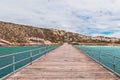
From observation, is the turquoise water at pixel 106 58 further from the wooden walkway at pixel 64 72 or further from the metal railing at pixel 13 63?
the metal railing at pixel 13 63

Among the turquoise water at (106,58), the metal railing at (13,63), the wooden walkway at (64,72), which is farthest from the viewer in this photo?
the turquoise water at (106,58)

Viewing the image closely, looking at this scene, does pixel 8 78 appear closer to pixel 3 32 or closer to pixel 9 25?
pixel 3 32

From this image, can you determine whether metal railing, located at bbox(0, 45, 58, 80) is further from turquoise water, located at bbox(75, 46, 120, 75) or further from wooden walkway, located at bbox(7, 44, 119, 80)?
turquoise water, located at bbox(75, 46, 120, 75)

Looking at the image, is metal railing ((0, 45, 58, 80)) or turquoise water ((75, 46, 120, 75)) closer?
metal railing ((0, 45, 58, 80))

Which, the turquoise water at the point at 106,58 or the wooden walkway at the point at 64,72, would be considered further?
the turquoise water at the point at 106,58

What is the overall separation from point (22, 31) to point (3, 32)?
74.8ft

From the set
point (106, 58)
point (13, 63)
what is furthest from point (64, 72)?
point (106, 58)

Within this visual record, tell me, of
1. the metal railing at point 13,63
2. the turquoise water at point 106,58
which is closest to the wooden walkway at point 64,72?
the metal railing at point 13,63

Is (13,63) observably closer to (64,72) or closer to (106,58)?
(64,72)

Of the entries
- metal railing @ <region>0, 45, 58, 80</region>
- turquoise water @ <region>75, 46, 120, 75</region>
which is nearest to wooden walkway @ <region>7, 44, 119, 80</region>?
metal railing @ <region>0, 45, 58, 80</region>

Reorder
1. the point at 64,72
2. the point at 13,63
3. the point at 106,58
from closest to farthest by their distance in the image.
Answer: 1. the point at 13,63
2. the point at 64,72
3. the point at 106,58

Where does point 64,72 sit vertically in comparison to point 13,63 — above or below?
below

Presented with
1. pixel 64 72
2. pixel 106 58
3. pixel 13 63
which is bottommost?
pixel 106 58

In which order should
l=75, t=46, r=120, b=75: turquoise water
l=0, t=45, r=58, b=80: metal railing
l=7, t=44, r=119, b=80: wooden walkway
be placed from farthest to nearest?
l=75, t=46, r=120, b=75: turquoise water → l=0, t=45, r=58, b=80: metal railing → l=7, t=44, r=119, b=80: wooden walkway
